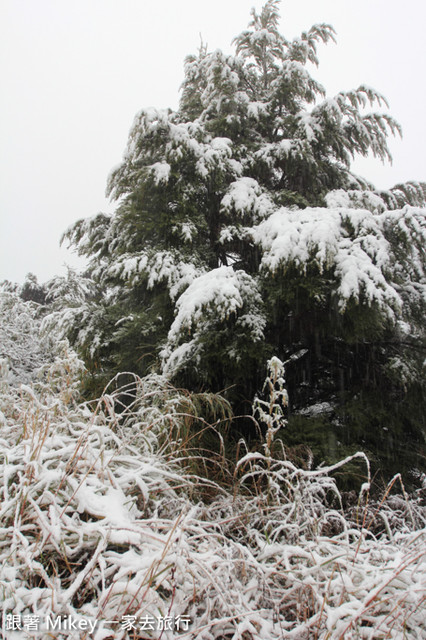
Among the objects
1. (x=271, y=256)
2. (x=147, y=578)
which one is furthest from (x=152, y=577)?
(x=271, y=256)

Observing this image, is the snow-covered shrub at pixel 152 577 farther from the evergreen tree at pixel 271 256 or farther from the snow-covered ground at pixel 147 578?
the evergreen tree at pixel 271 256

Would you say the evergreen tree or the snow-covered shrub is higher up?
the evergreen tree

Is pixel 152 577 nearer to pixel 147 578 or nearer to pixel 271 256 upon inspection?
pixel 147 578

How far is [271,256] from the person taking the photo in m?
3.49

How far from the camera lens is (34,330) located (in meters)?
9.41

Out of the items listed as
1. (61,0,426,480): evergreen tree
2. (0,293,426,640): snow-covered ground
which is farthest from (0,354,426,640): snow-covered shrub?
(61,0,426,480): evergreen tree

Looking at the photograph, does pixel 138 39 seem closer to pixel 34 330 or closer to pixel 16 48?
pixel 16 48

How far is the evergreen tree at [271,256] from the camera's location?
359 centimetres

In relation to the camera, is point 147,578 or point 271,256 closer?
point 147,578

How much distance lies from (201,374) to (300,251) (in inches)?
63.7

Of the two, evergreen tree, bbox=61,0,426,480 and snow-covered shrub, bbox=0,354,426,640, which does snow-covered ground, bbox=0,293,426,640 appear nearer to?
snow-covered shrub, bbox=0,354,426,640

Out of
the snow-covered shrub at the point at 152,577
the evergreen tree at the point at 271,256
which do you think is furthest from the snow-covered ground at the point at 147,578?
the evergreen tree at the point at 271,256

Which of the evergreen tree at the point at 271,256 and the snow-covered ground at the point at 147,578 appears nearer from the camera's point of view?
the snow-covered ground at the point at 147,578

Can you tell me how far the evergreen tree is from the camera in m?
3.59
